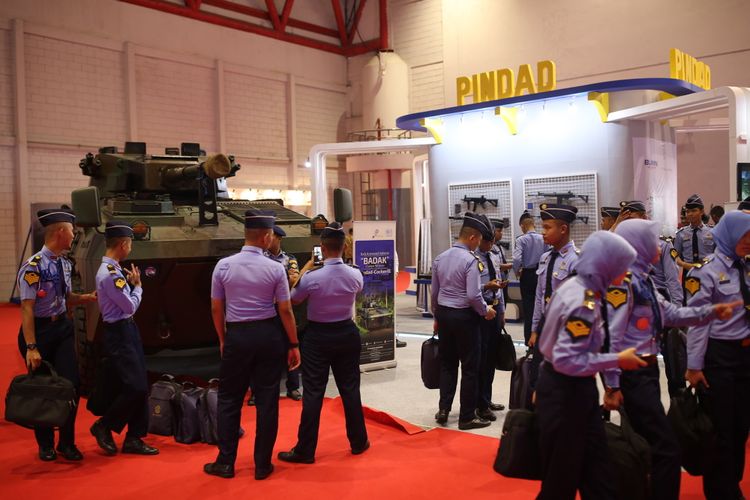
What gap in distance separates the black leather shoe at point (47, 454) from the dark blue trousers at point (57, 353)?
21 millimetres

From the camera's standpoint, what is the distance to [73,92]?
15.6m

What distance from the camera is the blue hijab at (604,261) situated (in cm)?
307

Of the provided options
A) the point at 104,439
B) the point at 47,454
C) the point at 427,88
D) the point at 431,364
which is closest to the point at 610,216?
the point at 431,364

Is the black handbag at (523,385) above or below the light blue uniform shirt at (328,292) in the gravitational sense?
below

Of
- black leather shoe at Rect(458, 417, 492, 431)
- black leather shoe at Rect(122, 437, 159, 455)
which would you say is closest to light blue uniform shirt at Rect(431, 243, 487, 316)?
black leather shoe at Rect(458, 417, 492, 431)

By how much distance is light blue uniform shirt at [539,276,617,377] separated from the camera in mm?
2990

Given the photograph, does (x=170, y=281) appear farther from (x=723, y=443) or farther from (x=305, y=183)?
(x=305, y=183)

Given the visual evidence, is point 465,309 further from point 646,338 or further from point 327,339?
point 646,338

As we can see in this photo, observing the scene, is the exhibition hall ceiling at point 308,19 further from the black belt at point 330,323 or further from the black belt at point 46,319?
the black belt at point 330,323

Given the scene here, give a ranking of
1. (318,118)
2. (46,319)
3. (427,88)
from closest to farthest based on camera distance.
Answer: (46,319), (427,88), (318,118)

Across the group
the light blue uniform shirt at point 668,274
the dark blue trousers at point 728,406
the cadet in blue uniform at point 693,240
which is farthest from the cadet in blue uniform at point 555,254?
the cadet in blue uniform at point 693,240

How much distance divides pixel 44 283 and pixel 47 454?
124 cm

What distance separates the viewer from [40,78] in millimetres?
15141

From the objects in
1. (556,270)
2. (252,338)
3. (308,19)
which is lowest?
(252,338)
